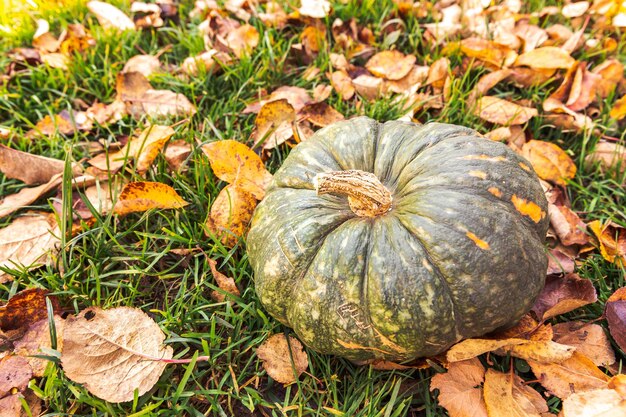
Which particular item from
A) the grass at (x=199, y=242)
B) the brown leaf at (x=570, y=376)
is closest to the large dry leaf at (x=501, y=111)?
the grass at (x=199, y=242)

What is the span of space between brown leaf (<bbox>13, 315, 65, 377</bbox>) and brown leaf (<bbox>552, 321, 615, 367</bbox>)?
2450 millimetres

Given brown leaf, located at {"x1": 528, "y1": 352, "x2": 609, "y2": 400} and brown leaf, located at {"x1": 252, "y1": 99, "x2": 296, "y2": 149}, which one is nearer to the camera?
brown leaf, located at {"x1": 528, "y1": 352, "x2": 609, "y2": 400}

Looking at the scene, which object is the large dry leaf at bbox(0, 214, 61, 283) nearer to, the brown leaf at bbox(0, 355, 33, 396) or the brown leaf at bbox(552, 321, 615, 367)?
the brown leaf at bbox(0, 355, 33, 396)

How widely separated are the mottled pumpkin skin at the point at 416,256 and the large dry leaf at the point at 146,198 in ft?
2.35

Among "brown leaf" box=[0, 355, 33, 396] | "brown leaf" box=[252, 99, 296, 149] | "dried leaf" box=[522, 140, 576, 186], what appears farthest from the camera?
"brown leaf" box=[252, 99, 296, 149]

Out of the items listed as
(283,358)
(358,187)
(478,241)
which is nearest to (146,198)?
(283,358)

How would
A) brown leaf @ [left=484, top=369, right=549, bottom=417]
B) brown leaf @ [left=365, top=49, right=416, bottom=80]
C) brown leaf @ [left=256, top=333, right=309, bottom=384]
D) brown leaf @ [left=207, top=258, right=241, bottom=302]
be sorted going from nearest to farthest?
brown leaf @ [left=484, top=369, right=549, bottom=417]
brown leaf @ [left=256, top=333, right=309, bottom=384]
brown leaf @ [left=207, top=258, right=241, bottom=302]
brown leaf @ [left=365, top=49, right=416, bottom=80]

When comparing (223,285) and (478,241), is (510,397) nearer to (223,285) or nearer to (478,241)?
(478,241)

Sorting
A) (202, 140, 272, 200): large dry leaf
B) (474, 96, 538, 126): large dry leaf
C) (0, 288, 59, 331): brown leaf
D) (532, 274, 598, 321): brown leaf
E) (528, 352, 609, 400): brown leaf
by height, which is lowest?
(0, 288, 59, 331): brown leaf

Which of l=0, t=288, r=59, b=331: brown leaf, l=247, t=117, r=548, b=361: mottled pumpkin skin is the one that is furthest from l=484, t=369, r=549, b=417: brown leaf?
l=0, t=288, r=59, b=331: brown leaf

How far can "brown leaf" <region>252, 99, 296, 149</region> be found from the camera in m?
3.40

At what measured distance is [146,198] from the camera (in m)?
3.01

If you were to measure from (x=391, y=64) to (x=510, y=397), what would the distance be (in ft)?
8.40

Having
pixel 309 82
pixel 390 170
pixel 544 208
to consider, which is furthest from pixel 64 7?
pixel 544 208
